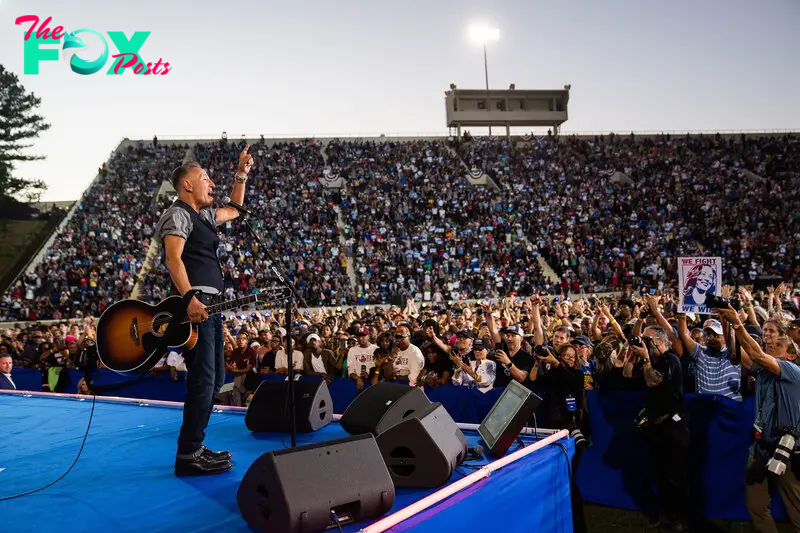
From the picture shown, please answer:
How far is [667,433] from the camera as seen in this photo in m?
4.58

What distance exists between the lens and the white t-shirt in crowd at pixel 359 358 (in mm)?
7574

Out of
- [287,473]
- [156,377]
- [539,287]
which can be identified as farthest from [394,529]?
[539,287]

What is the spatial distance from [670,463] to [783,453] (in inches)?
37.8

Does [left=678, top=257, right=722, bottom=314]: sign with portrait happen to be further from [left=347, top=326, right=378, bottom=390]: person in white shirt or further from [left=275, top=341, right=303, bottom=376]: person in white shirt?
[left=275, top=341, right=303, bottom=376]: person in white shirt

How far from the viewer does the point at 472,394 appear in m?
5.79

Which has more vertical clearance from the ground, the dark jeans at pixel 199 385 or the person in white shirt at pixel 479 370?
the dark jeans at pixel 199 385

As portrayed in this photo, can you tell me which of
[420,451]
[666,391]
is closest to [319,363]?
[666,391]

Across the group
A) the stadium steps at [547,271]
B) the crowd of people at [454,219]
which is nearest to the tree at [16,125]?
the crowd of people at [454,219]

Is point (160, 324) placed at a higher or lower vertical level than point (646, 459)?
higher

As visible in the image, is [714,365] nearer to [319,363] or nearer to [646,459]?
A: [646,459]

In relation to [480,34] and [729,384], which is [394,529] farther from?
[480,34]

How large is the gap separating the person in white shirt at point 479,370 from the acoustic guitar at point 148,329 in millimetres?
3079

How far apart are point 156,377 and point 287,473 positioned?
22.5 ft

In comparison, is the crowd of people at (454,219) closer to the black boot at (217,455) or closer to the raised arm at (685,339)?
the raised arm at (685,339)
